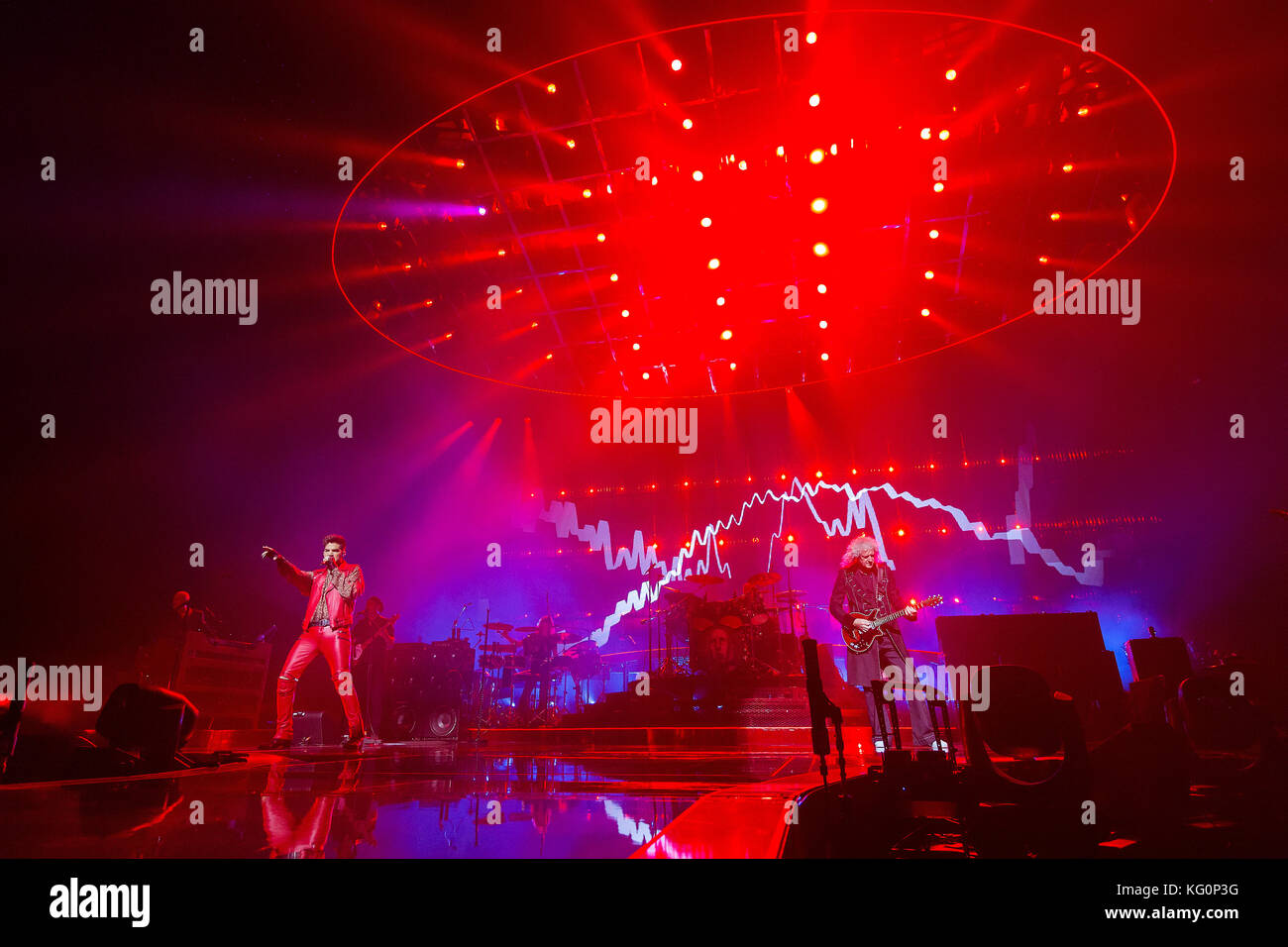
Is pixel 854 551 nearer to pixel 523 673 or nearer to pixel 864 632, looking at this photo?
pixel 864 632

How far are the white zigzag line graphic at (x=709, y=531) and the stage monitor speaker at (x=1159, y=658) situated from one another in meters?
6.11

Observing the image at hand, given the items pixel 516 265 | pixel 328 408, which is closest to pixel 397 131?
pixel 516 265

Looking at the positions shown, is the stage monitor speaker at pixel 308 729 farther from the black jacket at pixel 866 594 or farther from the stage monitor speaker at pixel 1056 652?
the stage monitor speaker at pixel 1056 652

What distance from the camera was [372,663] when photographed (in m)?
9.23

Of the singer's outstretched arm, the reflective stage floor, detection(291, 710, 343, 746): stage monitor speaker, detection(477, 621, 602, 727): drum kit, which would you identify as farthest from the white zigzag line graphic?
the reflective stage floor

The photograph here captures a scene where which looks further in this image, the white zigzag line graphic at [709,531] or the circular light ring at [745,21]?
the white zigzag line graphic at [709,531]

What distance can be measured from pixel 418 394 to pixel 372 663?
426 centimetres

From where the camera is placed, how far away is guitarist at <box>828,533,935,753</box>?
5.36 metres

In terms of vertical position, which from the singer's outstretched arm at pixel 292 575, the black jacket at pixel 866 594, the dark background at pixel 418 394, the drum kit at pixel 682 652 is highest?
the dark background at pixel 418 394

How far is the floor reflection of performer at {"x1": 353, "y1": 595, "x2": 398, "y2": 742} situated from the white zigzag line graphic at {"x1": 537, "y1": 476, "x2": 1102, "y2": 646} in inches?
173

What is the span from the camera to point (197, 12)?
4.61 meters

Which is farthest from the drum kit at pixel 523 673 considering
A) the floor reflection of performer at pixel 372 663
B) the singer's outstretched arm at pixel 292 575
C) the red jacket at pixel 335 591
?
the singer's outstretched arm at pixel 292 575

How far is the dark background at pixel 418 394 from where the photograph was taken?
16.5 ft
